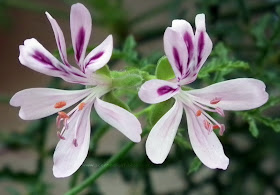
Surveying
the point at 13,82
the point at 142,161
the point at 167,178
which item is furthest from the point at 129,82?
the point at 13,82

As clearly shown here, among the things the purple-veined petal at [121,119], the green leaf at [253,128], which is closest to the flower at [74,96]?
the purple-veined petal at [121,119]

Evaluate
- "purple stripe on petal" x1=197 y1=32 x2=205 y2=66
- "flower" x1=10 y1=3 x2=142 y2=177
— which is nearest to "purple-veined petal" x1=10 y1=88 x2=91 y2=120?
"flower" x1=10 y1=3 x2=142 y2=177

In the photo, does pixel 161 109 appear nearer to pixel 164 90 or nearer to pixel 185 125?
pixel 164 90

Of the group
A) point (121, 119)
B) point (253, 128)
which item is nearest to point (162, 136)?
point (121, 119)

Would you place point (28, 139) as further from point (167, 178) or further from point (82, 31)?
point (167, 178)

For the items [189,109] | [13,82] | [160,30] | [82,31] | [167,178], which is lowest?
[167,178]
